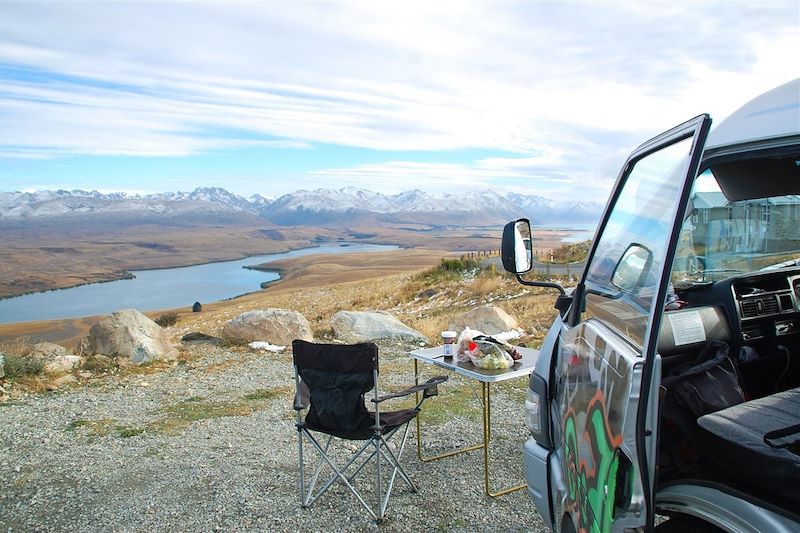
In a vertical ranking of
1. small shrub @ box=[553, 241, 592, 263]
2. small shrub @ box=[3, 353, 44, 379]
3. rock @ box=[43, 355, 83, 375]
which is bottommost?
small shrub @ box=[553, 241, 592, 263]

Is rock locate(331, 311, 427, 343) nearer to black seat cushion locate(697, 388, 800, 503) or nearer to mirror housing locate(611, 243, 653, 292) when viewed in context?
mirror housing locate(611, 243, 653, 292)

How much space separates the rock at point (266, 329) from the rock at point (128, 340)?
1.21 meters

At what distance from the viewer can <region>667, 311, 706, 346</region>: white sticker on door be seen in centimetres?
308

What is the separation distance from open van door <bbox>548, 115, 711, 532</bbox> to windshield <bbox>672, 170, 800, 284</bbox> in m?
0.54

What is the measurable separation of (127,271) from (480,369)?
7057 inches

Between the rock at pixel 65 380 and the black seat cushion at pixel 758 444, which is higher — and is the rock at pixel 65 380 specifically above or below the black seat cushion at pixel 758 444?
below

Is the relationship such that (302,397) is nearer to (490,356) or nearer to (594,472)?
(490,356)

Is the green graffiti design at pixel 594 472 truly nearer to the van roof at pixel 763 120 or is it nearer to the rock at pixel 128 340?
the van roof at pixel 763 120

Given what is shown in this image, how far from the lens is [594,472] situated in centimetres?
223

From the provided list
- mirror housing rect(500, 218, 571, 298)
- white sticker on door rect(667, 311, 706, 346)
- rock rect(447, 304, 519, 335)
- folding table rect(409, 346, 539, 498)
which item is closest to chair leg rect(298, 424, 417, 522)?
folding table rect(409, 346, 539, 498)

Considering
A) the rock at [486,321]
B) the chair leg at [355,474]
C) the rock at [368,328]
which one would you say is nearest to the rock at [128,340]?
the rock at [368,328]

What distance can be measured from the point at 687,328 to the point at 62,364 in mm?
8961

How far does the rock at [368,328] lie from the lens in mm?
11883

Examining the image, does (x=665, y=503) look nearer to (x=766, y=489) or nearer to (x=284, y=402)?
(x=766, y=489)
